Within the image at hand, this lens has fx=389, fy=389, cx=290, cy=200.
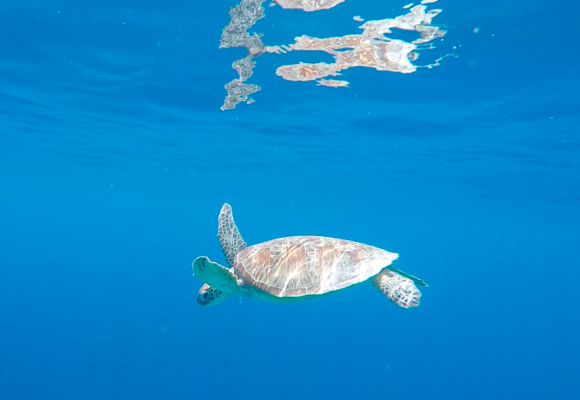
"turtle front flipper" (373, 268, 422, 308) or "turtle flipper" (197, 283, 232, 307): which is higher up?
"turtle flipper" (197, 283, 232, 307)

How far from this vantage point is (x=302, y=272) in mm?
7098

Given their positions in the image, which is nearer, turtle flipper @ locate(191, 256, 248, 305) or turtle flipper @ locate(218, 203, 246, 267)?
turtle flipper @ locate(191, 256, 248, 305)

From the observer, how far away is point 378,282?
24.5 feet

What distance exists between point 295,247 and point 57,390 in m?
26.3

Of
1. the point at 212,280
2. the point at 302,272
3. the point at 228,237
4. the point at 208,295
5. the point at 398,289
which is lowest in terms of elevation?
the point at 398,289

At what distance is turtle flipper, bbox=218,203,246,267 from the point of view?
846 cm

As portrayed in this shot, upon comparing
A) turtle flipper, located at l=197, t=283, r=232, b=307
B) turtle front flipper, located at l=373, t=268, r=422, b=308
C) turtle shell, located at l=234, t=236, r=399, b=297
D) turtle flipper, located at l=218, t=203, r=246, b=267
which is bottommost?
turtle front flipper, located at l=373, t=268, r=422, b=308

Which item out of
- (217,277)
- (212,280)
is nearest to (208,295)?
(212,280)

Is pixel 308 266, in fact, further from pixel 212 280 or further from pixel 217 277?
pixel 212 280

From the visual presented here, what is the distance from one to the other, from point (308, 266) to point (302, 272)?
17 centimetres

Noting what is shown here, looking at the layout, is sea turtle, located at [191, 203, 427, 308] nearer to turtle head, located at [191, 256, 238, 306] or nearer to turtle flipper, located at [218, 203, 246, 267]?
turtle head, located at [191, 256, 238, 306]

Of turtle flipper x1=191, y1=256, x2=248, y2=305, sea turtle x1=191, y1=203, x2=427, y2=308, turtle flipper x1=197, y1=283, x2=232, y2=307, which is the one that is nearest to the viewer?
turtle flipper x1=191, y1=256, x2=248, y2=305

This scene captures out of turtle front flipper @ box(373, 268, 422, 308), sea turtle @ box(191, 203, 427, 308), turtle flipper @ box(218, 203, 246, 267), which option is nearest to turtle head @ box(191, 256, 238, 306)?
sea turtle @ box(191, 203, 427, 308)

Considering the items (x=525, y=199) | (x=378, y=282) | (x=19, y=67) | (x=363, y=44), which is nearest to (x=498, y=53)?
(x=363, y=44)
